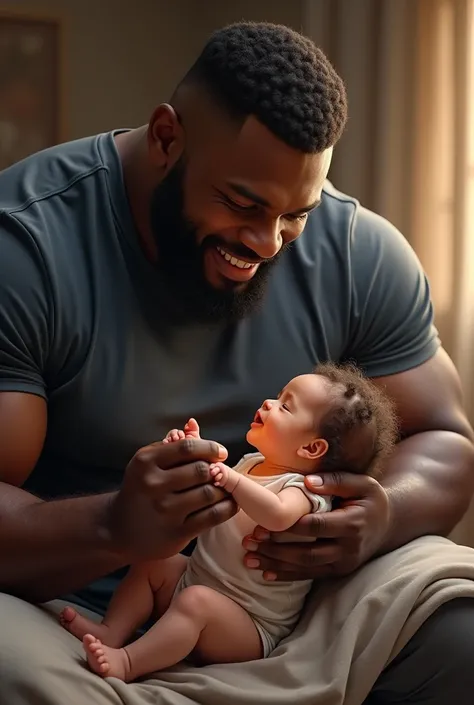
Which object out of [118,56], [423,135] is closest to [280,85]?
[423,135]

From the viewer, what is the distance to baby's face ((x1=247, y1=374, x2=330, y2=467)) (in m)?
1.64

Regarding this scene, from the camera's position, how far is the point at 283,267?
76.5 inches

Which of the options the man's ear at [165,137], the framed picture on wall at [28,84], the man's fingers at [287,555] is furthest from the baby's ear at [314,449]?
the framed picture on wall at [28,84]

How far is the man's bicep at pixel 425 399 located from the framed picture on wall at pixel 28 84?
2781 mm

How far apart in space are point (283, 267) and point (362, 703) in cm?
75

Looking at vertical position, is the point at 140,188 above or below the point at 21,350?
above

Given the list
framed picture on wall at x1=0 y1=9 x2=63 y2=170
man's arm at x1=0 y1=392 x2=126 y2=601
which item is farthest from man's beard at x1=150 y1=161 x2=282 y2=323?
framed picture on wall at x1=0 y1=9 x2=63 y2=170

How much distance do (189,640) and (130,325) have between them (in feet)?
1.70

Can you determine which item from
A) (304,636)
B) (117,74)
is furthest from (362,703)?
(117,74)

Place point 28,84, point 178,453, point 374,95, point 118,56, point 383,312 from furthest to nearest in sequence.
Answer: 1. point 118,56
2. point 28,84
3. point 374,95
4. point 383,312
5. point 178,453

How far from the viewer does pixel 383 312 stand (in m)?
1.95

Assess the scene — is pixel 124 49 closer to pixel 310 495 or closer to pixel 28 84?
pixel 28 84

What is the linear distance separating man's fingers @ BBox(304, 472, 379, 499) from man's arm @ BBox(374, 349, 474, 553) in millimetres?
84

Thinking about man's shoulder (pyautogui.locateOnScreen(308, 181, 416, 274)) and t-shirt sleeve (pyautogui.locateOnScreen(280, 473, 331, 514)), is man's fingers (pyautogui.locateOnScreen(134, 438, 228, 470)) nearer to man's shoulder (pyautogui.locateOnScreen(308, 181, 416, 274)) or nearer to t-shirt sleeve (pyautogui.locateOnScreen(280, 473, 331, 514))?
t-shirt sleeve (pyautogui.locateOnScreen(280, 473, 331, 514))
